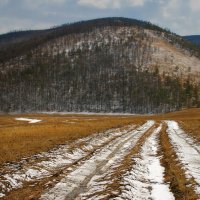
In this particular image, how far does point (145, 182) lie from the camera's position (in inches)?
571

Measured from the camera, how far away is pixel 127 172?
1622cm

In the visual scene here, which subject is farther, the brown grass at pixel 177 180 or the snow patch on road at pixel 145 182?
the snow patch on road at pixel 145 182

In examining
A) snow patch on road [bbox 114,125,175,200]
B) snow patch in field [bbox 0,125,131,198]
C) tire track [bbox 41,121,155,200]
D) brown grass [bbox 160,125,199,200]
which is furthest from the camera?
snow patch in field [bbox 0,125,131,198]

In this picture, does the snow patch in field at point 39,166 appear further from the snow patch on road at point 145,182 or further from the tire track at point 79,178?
the snow patch on road at point 145,182

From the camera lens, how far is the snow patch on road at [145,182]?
12.4 m

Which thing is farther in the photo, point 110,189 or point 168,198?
point 110,189

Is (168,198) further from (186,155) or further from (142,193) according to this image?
(186,155)

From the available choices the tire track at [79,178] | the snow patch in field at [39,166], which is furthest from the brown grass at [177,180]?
the snow patch in field at [39,166]

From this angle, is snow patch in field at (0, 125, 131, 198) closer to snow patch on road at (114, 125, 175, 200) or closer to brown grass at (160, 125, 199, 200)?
snow patch on road at (114, 125, 175, 200)

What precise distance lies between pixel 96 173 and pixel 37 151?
298 inches

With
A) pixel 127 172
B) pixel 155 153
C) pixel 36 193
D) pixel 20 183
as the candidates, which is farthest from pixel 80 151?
pixel 36 193

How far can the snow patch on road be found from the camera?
12367mm

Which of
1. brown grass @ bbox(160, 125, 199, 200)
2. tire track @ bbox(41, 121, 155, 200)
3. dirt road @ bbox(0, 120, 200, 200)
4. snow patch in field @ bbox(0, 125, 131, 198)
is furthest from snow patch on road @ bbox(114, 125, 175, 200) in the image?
snow patch in field @ bbox(0, 125, 131, 198)

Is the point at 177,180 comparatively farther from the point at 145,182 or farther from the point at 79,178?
the point at 79,178
